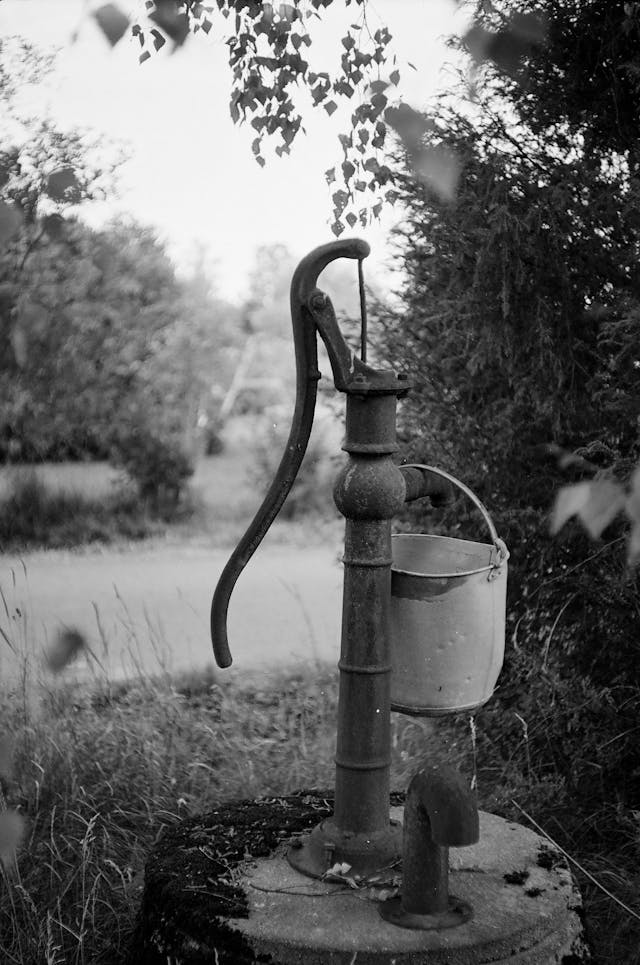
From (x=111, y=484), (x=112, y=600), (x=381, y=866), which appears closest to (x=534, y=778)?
(x=381, y=866)

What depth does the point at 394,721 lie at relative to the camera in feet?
12.8

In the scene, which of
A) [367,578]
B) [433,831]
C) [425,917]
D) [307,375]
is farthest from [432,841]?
[307,375]

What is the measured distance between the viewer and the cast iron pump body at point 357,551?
6.07ft

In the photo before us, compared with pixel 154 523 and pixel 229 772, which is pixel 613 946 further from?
pixel 154 523

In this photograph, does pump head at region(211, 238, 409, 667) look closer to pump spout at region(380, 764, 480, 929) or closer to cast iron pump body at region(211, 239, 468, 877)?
cast iron pump body at region(211, 239, 468, 877)

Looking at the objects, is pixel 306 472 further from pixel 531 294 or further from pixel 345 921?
pixel 345 921

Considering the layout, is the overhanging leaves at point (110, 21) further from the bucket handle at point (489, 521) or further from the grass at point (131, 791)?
the grass at point (131, 791)

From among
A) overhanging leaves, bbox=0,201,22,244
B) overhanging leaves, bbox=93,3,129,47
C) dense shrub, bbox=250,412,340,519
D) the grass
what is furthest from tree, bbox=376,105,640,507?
dense shrub, bbox=250,412,340,519

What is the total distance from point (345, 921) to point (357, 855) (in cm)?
18

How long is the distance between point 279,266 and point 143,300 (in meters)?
4.08

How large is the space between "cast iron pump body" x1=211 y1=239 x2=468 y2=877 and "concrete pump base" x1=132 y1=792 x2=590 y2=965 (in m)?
0.11

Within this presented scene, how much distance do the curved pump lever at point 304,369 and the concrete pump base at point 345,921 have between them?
42cm

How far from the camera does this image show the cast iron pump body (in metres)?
1.85

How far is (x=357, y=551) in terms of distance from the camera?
6.13 ft
